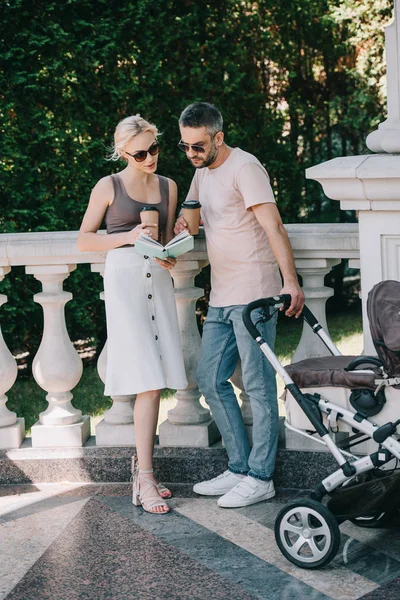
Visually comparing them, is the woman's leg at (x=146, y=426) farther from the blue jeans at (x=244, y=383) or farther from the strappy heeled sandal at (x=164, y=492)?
the blue jeans at (x=244, y=383)

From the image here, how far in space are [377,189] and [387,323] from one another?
2.58 ft

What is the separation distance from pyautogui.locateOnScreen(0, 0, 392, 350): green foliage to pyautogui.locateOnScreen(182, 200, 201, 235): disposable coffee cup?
261cm

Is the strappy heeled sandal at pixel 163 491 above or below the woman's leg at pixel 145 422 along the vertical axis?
below

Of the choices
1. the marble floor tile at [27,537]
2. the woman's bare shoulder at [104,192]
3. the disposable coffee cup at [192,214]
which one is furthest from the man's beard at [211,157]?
the marble floor tile at [27,537]

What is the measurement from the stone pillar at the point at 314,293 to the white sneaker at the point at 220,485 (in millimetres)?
610

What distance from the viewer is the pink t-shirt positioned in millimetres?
4266

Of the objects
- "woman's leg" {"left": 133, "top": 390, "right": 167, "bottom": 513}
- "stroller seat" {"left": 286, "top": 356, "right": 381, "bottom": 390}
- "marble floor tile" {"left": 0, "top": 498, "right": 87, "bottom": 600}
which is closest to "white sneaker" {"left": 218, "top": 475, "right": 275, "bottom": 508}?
"woman's leg" {"left": 133, "top": 390, "right": 167, "bottom": 513}

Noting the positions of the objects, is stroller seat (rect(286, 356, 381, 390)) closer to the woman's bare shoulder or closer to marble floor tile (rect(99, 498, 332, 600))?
marble floor tile (rect(99, 498, 332, 600))

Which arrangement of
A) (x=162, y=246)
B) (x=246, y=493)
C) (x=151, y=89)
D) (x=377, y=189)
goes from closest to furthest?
(x=377, y=189) → (x=162, y=246) → (x=246, y=493) → (x=151, y=89)

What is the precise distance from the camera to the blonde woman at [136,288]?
433 cm

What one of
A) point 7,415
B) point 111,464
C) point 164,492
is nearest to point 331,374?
point 164,492

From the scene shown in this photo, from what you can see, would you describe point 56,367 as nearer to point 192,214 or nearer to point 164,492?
point 164,492

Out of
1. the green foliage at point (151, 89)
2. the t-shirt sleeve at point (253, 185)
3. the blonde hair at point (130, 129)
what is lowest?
the t-shirt sleeve at point (253, 185)

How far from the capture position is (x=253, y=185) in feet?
13.8
